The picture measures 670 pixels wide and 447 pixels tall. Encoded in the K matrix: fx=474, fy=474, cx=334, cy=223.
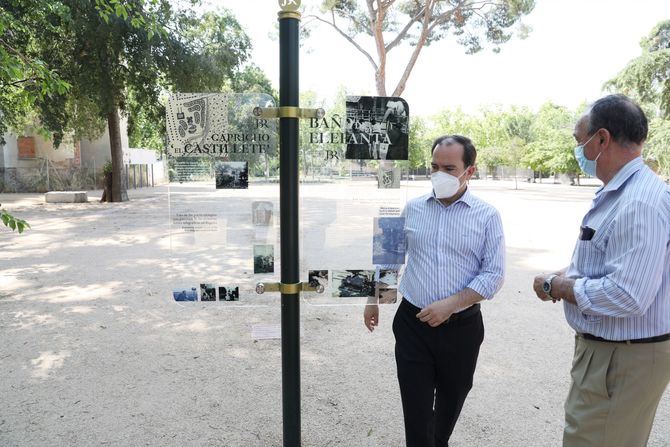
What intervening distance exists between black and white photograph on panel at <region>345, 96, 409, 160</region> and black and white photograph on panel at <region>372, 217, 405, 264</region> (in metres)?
0.34

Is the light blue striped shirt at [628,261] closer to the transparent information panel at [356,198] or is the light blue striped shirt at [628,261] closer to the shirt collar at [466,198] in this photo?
the shirt collar at [466,198]

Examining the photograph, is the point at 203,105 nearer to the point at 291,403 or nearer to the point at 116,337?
the point at 291,403

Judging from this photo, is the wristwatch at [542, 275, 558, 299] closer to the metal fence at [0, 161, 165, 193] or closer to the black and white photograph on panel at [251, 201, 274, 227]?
the black and white photograph on panel at [251, 201, 274, 227]

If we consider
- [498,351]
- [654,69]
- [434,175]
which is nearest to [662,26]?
[654,69]

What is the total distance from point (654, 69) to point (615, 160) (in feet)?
79.9

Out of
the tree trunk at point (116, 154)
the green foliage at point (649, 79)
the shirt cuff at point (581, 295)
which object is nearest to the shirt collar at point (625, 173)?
the shirt cuff at point (581, 295)

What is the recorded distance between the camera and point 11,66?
321 centimetres

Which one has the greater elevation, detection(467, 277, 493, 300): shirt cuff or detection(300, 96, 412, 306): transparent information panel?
detection(300, 96, 412, 306): transparent information panel

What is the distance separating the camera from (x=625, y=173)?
1764 mm

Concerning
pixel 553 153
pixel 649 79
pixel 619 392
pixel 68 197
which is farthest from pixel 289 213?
pixel 553 153

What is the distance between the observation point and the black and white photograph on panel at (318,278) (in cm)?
248

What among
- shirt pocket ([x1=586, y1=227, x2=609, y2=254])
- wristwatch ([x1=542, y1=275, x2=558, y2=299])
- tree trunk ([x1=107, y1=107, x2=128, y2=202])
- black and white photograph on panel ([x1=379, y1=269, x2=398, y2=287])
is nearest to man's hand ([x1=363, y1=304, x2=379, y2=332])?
black and white photograph on panel ([x1=379, y1=269, x2=398, y2=287])

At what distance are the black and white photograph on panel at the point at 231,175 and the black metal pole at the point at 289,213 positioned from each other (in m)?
0.31

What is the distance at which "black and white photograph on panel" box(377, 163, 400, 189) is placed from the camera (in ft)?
8.28
